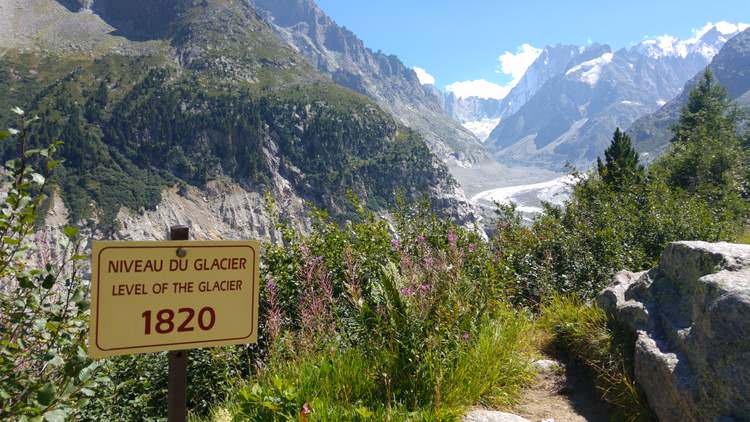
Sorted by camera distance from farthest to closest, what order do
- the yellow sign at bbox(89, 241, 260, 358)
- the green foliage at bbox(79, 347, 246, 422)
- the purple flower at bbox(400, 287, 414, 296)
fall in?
the green foliage at bbox(79, 347, 246, 422), the purple flower at bbox(400, 287, 414, 296), the yellow sign at bbox(89, 241, 260, 358)

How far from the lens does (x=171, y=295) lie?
267 centimetres

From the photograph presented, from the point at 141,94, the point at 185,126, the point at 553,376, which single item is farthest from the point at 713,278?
the point at 141,94

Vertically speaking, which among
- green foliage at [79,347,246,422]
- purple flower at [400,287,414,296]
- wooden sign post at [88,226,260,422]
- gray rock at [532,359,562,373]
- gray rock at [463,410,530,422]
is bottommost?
green foliage at [79,347,246,422]

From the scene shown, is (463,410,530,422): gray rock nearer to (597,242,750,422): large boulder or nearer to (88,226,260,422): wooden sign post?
(597,242,750,422): large boulder

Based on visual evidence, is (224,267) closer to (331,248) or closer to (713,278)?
(713,278)

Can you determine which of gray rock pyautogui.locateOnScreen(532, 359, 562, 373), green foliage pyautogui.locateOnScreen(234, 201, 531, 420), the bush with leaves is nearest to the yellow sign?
the bush with leaves

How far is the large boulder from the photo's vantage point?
3658 millimetres

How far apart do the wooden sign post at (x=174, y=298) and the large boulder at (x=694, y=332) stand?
3563mm

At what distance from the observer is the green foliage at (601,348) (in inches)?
185

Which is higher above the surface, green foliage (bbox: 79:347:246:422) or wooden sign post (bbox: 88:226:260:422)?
wooden sign post (bbox: 88:226:260:422)

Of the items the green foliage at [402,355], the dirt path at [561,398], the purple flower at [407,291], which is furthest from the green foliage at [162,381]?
the dirt path at [561,398]

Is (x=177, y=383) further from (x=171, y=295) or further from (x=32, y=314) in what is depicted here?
(x=32, y=314)

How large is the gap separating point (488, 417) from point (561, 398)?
161 cm

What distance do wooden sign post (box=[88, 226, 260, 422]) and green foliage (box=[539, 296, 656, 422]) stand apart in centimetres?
387
